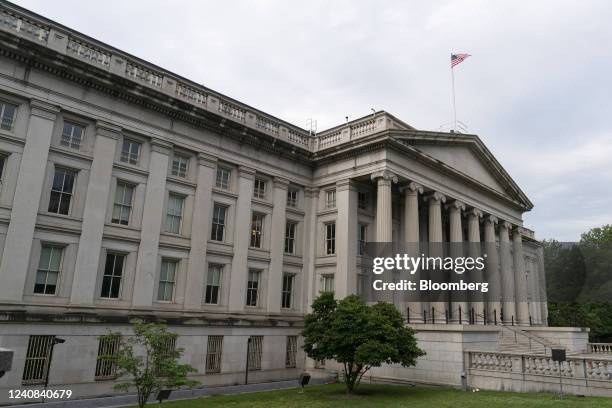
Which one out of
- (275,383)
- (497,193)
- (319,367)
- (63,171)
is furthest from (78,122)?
(497,193)

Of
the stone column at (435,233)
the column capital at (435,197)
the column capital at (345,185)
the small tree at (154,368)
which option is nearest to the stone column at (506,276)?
the stone column at (435,233)

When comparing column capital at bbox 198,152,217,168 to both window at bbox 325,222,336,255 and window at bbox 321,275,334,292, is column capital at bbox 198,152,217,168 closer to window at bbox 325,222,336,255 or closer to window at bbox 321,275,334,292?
window at bbox 325,222,336,255

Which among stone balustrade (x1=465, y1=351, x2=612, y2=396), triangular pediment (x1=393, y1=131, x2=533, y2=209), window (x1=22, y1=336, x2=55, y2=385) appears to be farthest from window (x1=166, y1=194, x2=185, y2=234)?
stone balustrade (x1=465, y1=351, x2=612, y2=396)

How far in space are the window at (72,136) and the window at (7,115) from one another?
205 centimetres

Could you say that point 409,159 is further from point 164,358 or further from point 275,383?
point 164,358

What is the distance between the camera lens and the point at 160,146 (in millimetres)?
23891

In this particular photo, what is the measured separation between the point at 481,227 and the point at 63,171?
33.5m

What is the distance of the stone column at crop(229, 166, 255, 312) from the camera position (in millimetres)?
25677

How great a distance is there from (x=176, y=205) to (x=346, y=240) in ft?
34.3

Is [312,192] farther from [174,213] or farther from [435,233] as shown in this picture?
[174,213]

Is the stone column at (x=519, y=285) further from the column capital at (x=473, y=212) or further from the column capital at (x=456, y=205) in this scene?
the column capital at (x=456, y=205)

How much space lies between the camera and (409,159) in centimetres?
2992

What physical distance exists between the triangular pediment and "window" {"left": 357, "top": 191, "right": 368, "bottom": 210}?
4.64 m

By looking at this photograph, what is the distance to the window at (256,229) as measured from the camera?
27.7m
